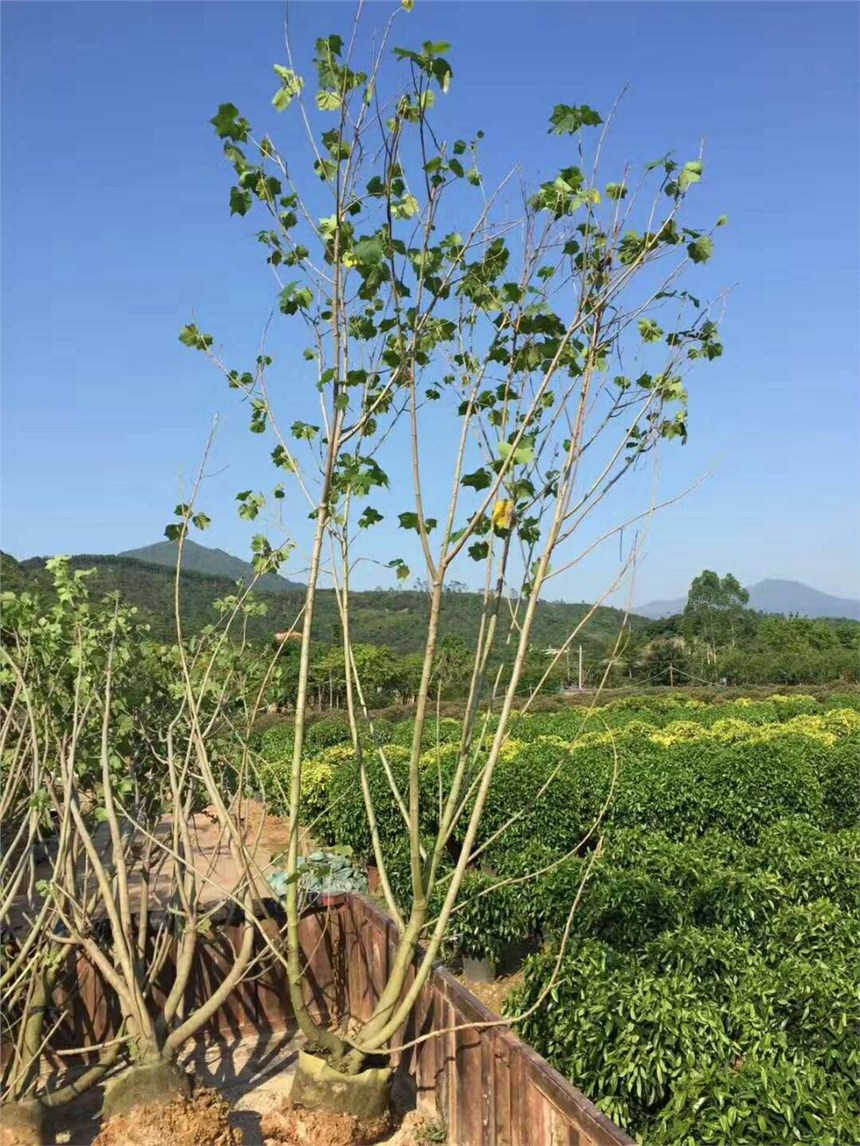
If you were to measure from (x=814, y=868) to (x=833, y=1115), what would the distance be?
10.3 feet

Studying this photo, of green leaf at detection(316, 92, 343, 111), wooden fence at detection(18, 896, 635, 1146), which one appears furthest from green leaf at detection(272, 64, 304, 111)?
wooden fence at detection(18, 896, 635, 1146)

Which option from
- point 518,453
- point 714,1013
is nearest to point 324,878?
point 714,1013

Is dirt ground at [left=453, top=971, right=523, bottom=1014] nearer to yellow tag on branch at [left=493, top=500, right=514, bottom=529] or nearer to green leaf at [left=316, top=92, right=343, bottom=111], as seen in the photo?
yellow tag on branch at [left=493, top=500, right=514, bottom=529]

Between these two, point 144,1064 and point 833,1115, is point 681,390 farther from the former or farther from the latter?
point 144,1064

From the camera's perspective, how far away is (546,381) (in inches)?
147

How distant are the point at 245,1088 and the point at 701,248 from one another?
537cm

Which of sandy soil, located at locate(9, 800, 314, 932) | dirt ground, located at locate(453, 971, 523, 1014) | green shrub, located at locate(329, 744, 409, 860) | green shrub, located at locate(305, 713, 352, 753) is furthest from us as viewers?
green shrub, located at locate(305, 713, 352, 753)

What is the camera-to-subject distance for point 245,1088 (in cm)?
497

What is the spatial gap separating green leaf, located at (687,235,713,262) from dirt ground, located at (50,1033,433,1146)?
4642mm

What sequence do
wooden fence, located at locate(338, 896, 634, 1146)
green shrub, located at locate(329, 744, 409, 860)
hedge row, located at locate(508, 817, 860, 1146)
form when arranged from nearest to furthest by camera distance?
hedge row, located at locate(508, 817, 860, 1146)
wooden fence, located at locate(338, 896, 634, 1146)
green shrub, located at locate(329, 744, 409, 860)

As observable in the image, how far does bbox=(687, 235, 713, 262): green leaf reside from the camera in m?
3.66

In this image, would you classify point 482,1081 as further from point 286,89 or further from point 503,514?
point 286,89

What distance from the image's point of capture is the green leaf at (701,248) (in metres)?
3.66

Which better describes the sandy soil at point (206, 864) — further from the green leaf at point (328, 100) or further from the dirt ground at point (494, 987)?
the green leaf at point (328, 100)
